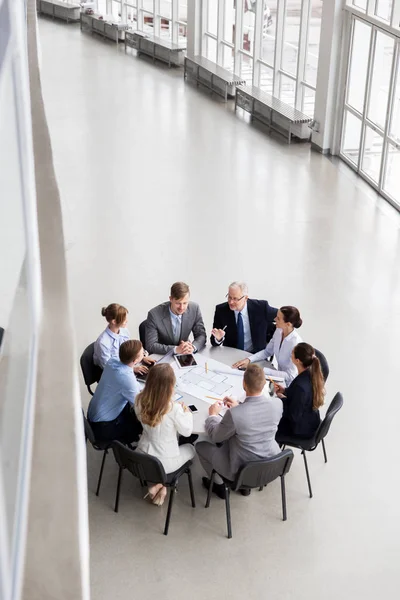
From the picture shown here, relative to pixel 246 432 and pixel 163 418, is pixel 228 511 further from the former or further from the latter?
pixel 163 418

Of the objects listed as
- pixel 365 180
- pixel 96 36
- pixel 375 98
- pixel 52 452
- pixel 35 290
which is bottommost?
pixel 52 452

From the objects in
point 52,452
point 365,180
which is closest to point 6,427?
point 52,452

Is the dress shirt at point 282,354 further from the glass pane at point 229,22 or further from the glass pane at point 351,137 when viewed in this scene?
the glass pane at point 229,22

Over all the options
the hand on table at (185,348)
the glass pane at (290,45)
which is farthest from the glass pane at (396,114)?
the hand on table at (185,348)

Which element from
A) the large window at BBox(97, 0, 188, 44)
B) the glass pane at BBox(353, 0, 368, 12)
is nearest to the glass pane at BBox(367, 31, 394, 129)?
the glass pane at BBox(353, 0, 368, 12)

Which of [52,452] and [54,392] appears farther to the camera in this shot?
[54,392]

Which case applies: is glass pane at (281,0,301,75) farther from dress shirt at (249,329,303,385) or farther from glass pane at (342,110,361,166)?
dress shirt at (249,329,303,385)

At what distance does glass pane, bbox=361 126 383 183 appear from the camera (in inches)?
520

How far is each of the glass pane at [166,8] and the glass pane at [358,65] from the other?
10181mm

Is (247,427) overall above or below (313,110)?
below

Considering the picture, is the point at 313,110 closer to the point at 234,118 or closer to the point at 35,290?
the point at 234,118

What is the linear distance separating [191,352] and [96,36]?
2125 centimetres

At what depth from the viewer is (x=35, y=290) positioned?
1578 millimetres

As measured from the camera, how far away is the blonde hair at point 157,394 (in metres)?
5.21
